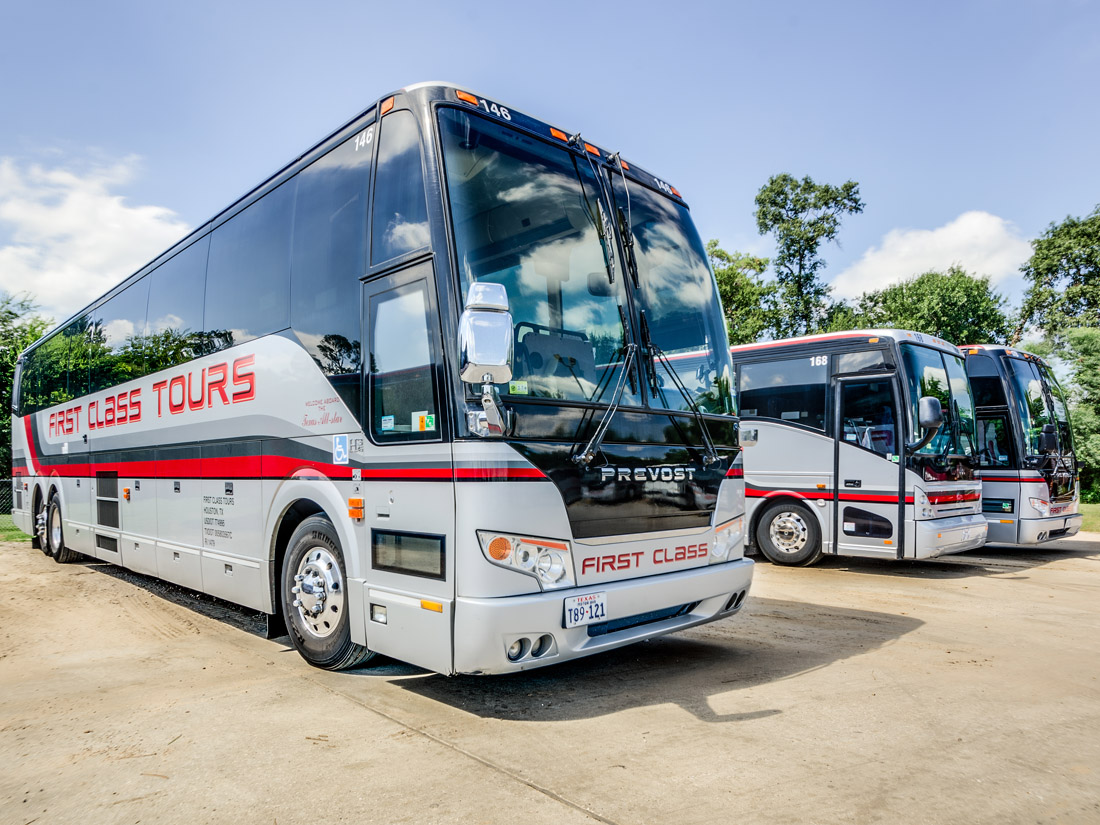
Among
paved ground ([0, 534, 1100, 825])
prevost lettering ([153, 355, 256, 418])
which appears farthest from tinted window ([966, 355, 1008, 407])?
prevost lettering ([153, 355, 256, 418])

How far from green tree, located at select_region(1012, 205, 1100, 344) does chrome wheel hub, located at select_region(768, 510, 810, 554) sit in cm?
3501

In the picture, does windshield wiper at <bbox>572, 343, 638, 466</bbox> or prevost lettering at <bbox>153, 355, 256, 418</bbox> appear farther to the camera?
prevost lettering at <bbox>153, 355, 256, 418</bbox>

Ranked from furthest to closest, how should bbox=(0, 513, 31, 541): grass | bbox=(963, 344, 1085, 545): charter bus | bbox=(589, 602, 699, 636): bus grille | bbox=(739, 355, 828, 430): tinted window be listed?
bbox=(0, 513, 31, 541): grass < bbox=(963, 344, 1085, 545): charter bus < bbox=(739, 355, 828, 430): tinted window < bbox=(589, 602, 699, 636): bus grille

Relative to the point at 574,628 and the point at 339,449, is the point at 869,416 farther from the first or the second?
the point at 339,449

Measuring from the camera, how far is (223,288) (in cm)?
700

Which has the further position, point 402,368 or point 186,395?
point 186,395

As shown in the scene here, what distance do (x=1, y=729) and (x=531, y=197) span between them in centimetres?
434

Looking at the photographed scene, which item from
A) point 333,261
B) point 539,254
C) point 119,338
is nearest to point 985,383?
point 539,254

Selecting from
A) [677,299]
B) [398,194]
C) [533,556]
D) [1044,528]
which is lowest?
[1044,528]

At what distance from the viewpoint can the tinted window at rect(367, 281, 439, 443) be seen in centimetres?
450

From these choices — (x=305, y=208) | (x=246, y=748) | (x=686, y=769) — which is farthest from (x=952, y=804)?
(x=305, y=208)

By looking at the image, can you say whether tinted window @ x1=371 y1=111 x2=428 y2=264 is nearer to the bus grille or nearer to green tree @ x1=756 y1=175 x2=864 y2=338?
the bus grille

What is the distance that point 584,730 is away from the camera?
4.23 metres

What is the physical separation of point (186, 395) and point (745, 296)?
35.5 metres
